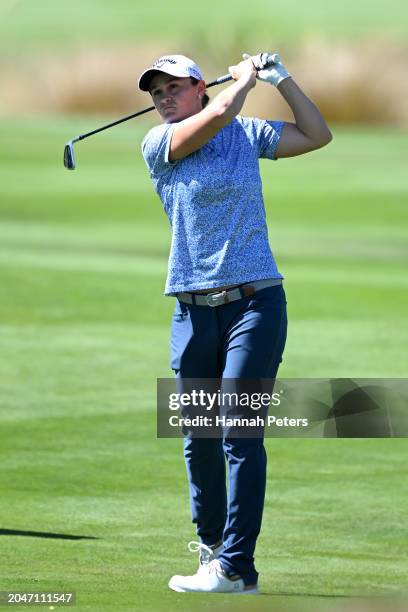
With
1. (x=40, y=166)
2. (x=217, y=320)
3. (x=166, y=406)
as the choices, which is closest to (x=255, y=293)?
(x=217, y=320)

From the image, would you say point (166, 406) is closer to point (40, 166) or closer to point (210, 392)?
point (210, 392)

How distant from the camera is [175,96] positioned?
21.3ft

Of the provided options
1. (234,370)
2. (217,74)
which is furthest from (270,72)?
(217,74)

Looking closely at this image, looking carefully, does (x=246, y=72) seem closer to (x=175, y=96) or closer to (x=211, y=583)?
(x=175, y=96)

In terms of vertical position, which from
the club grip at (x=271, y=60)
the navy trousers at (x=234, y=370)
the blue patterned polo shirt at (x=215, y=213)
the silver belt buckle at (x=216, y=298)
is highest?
the club grip at (x=271, y=60)

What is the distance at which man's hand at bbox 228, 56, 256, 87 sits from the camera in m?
6.45

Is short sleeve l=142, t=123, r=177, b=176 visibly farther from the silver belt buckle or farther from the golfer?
the silver belt buckle

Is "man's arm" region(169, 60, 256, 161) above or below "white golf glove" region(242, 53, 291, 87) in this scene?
below

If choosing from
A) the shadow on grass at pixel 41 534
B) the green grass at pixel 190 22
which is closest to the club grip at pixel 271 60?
the shadow on grass at pixel 41 534

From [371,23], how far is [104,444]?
33.5 meters

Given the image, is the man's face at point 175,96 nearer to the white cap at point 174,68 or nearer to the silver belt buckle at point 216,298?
the white cap at point 174,68

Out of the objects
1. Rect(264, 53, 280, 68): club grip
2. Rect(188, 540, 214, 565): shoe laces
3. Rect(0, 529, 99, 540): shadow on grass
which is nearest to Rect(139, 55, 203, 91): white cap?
Rect(264, 53, 280, 68): club grip

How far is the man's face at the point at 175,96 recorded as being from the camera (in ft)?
21.3

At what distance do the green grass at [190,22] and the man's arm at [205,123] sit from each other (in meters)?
31.6
